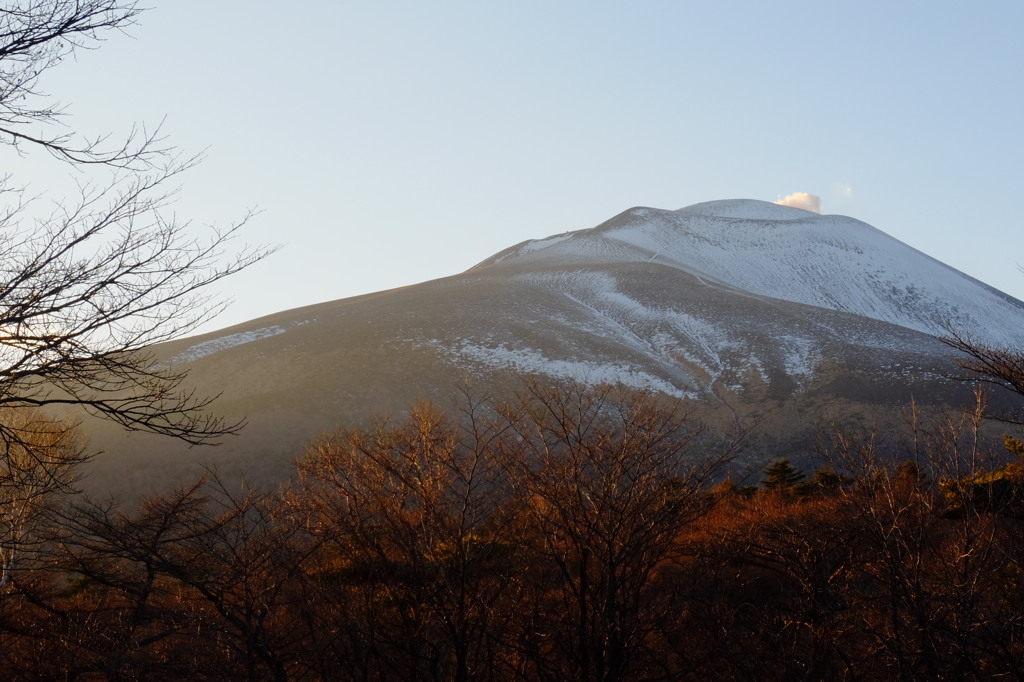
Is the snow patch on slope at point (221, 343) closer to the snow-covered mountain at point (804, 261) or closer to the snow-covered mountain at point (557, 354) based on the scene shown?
the snow-covered mountain at point (557, 354)

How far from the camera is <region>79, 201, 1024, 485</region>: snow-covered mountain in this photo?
41.8 meters

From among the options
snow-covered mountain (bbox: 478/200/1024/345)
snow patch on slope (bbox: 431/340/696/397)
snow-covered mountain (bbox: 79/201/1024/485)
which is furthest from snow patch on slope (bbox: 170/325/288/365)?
snow-covered mountain (bbox: 478/200/1024/345)

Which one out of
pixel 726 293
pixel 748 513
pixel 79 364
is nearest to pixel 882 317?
pixel 726 293

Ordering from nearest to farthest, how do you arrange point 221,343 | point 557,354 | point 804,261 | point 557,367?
point 557,367 → point 557,354 → point 221,343 → point 804,261

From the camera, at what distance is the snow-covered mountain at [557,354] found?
41750 mm

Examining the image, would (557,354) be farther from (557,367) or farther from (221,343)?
(221,343)

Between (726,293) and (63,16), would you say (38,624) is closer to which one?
(63,16)

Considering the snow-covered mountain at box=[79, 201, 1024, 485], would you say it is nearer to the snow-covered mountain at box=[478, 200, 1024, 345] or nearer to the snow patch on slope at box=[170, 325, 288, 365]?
the snow patch on slope at box=[170, 325, 288, 365]

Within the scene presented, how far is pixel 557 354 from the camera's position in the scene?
169 ft

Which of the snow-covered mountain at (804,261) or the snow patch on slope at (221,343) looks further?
the snow-covered mountain at (804,261)

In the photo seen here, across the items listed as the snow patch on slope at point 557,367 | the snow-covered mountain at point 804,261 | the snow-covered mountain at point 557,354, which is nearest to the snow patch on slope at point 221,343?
the snow-covered mountain at point 557,354

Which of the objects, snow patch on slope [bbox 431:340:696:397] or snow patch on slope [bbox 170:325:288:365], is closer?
snow patch on slope [bbox 431:340:696:397]

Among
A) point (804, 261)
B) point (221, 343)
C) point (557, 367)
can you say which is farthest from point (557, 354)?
point (804, 261)

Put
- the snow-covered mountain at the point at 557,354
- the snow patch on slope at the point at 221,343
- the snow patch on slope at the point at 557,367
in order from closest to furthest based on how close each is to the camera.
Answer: the snow-covered mountain at the point at 557,354 → the snow patch on slope at the point at 557,367 → the snow patch on slope at the point at 221,343
